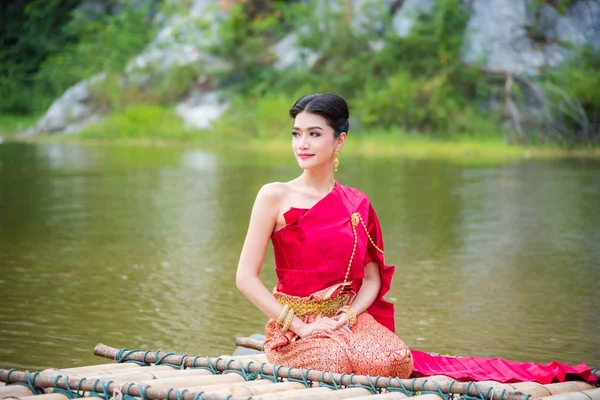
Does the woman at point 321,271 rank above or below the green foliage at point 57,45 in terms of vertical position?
below

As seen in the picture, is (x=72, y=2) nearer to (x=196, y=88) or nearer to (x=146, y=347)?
(x=196, y=88)

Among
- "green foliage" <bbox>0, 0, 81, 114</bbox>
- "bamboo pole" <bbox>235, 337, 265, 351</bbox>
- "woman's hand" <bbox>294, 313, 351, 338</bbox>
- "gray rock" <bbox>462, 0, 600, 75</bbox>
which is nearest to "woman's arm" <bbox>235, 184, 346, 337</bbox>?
"woman's hand" <bbox>294, 313, 351, 338</bbox>

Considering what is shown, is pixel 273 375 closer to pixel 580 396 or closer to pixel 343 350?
pixel 343 350

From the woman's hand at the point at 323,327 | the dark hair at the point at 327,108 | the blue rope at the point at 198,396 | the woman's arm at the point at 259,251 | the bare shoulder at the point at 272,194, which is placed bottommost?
the blue rope at the point at 198,396

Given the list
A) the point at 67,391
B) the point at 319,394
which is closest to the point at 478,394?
the point at 319,394

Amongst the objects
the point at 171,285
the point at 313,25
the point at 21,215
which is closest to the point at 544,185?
the point at 21,215

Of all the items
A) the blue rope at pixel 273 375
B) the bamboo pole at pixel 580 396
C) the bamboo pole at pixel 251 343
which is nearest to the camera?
the bamboo pole at pixel 580 396

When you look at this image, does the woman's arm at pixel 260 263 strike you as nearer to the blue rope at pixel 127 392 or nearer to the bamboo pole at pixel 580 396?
the blue rope at pixel 127 392

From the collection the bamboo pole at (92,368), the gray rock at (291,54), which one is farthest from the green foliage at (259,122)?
the bamboo pole at (92,368)

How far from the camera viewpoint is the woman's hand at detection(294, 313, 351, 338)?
10.9 feet

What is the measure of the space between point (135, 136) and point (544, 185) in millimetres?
15625

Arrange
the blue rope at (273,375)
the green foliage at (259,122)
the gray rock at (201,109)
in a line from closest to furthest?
the blue rope at (273,375) → the green foliage at (259,122) → the gray rock at (201,109)

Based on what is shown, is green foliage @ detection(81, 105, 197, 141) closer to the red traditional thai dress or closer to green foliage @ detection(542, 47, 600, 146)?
green foliage @ detection(542, 47, 600, 146)

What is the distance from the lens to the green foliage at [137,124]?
89.2 ft
